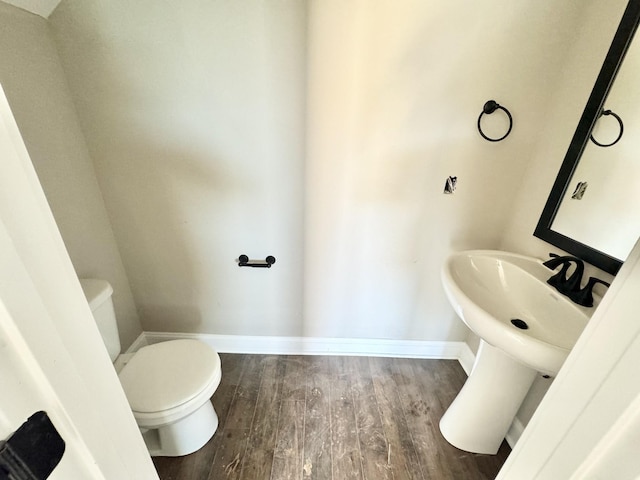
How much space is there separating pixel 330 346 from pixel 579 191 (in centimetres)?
149

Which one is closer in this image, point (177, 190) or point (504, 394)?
point (504, 394)

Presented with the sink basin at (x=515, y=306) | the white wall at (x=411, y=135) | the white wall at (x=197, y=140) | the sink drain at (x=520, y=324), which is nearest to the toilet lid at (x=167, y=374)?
the white wall at (x=197, y=140)

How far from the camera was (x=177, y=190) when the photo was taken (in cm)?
139

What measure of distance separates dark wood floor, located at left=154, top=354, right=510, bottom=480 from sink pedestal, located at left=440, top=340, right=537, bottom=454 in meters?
0.07

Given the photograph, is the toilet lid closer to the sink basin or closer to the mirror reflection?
the sink basin

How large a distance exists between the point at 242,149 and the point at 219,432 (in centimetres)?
138

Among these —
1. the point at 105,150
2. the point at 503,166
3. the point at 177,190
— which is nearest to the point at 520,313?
the point at 503,166

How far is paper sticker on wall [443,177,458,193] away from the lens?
139 cm

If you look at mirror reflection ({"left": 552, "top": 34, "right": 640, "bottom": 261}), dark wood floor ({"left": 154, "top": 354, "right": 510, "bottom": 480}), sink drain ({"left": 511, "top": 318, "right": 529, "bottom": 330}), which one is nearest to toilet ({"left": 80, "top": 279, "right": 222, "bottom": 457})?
dark wood floor ({"left": 154, "top": 354, "right": 510, "bottom": 480})

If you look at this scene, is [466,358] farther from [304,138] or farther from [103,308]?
[103,308]

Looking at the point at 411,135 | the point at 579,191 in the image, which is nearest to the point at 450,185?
the point at 411,135

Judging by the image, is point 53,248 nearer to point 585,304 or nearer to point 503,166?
point 585,304

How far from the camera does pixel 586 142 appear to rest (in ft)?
3.52

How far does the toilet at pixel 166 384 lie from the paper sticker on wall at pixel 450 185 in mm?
1353
